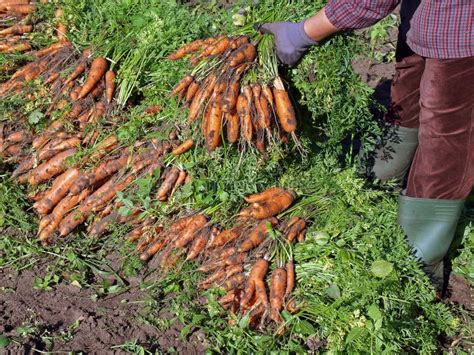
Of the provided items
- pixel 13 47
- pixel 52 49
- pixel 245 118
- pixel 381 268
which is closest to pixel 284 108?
pixel 245 118

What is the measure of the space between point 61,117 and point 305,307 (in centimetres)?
178

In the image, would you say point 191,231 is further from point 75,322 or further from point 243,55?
point 243,55

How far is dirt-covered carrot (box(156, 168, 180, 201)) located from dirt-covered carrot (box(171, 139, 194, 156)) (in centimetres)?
9

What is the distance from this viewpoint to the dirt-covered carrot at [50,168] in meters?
3.74

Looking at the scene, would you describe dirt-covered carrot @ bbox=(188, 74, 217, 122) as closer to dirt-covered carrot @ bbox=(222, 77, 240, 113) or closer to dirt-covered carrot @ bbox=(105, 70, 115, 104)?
dirt-covered carrot @ bbox=(222, 77, 240, 113)

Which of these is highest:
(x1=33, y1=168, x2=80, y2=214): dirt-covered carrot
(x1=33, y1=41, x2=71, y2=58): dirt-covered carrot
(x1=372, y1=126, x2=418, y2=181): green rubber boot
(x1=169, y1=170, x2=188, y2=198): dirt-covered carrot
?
(x1=33, y1=41, x2=71, y2=58): dirt-covered carrot

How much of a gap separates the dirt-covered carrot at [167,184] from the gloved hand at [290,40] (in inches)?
31.3

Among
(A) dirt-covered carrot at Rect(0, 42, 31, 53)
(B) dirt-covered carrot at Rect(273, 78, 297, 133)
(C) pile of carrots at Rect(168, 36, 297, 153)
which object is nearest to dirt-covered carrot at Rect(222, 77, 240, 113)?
(C) pile of carrots at Rect(168, 36, 297, 153)

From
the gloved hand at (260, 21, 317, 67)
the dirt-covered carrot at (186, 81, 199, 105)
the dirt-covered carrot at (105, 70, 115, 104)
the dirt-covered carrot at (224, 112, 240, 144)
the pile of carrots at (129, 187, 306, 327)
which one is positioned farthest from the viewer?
the dirt-covered carrot at (105, 70, 115, 104)

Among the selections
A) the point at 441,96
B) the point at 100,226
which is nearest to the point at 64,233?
the point at 100,226

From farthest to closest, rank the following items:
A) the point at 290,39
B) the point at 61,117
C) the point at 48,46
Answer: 1. the point at 48,46
2. the point at 61,117
3. the point at 290,39

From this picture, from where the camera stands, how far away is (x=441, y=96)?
10.2 ft

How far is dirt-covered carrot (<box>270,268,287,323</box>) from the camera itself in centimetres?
311

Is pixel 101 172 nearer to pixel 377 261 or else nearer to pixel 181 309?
pixel 181 309
